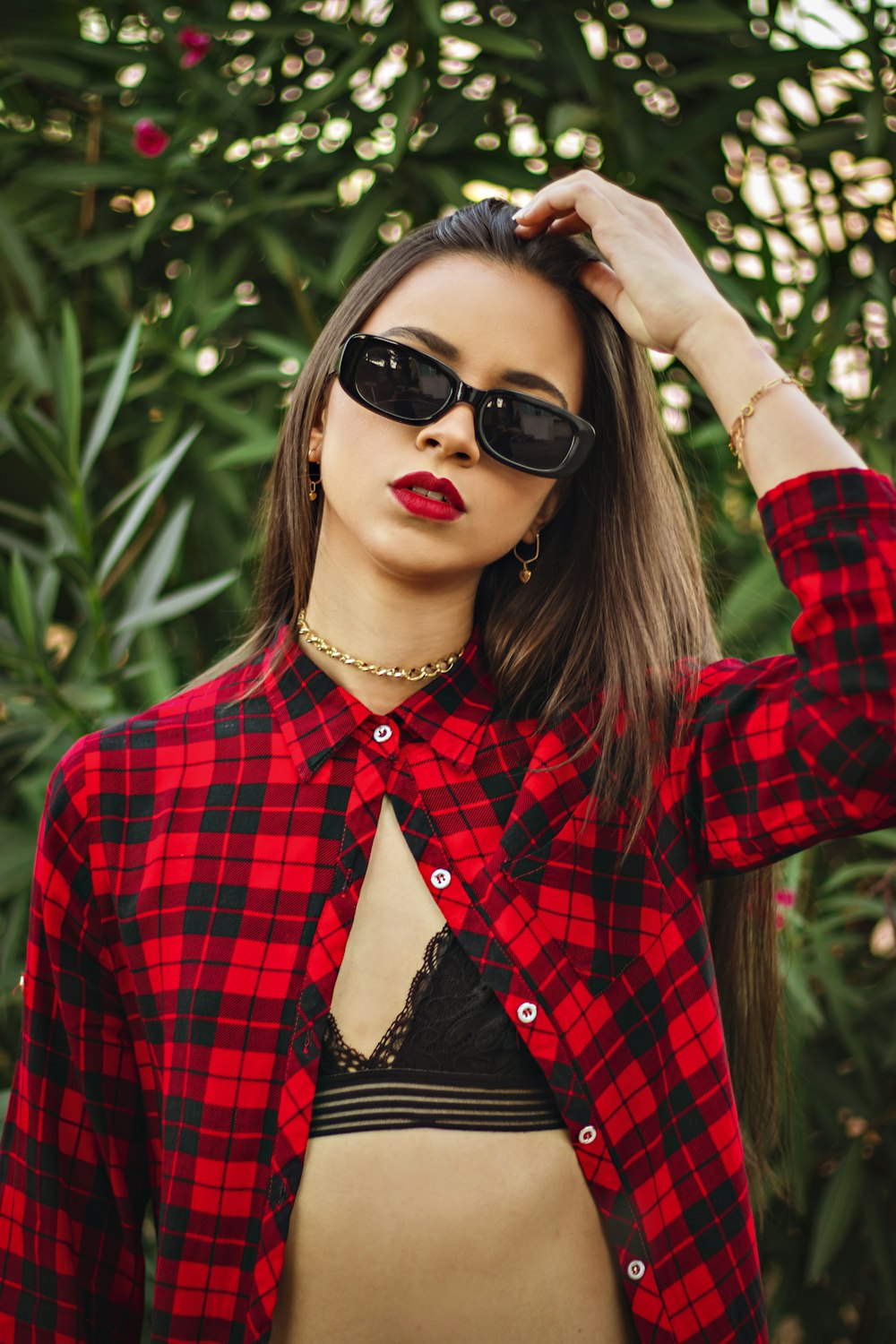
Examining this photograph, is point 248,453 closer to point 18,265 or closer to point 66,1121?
point 18,265

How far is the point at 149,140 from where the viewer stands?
6.01ft

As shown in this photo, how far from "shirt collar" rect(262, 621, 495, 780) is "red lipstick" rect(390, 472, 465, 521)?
18 centimetres

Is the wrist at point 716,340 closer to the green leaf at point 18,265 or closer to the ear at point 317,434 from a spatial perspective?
the ear at point 317,434

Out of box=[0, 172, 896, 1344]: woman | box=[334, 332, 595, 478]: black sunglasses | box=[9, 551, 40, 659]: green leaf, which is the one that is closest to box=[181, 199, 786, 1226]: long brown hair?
box=[0, 172, 896, 1344]: woman

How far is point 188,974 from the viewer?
1.01 metres

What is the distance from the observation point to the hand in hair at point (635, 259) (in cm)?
100

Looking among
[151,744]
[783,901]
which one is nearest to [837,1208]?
[783,901]

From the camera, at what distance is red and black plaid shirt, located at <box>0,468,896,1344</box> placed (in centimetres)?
94

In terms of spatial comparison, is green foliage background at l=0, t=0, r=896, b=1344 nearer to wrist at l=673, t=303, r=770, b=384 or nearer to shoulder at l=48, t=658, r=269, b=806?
shoulder at l=48, t=658, r=269, b=806

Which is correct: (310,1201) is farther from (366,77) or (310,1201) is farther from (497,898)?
(366,77)

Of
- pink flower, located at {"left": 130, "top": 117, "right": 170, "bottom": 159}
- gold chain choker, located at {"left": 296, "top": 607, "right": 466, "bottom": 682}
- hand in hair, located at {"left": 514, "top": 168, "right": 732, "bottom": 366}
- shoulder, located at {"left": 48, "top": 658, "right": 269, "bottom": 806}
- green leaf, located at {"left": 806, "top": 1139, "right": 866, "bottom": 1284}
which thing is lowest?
green leaf, located at {"left": 806, "top": 1139, "right": 866, "bottom": 1284}

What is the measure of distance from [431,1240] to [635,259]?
83cm

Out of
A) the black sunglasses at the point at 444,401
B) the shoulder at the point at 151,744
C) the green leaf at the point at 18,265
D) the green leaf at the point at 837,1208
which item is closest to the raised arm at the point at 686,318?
the black sunglasses at the point at 444,401

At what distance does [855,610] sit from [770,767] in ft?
0.48
